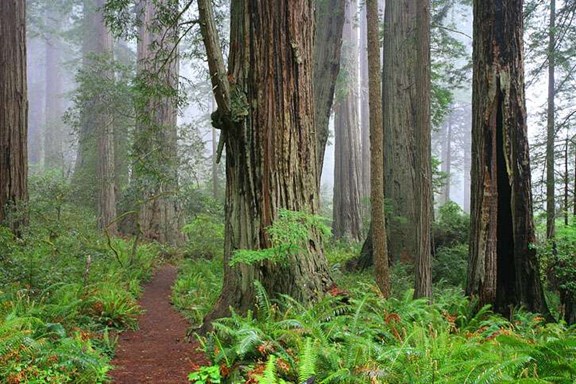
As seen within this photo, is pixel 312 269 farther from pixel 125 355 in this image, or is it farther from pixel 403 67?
pixel 403 67

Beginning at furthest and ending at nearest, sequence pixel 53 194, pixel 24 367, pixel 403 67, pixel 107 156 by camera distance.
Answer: pixel 107 156 → pixel 53 194 → pixel 403 67 → pixel 24 367

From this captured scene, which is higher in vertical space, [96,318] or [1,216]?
[1,216]

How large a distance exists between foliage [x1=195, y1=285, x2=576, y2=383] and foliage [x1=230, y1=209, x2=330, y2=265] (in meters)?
0.47

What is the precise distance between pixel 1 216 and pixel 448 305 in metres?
8.19

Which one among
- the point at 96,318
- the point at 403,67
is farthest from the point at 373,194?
the point at 403,67

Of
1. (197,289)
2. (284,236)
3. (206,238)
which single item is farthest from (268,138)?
(206,238)

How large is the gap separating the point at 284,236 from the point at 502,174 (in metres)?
3.55

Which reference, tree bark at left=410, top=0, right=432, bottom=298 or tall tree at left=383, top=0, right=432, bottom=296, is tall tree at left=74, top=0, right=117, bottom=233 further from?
tree bark at left=410, top=0, right=432, bottom=298

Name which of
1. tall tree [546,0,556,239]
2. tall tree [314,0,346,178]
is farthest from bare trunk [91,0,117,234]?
tall tree [546,0,556,239]

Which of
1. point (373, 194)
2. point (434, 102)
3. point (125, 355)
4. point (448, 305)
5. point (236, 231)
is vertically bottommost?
point (125, 355)

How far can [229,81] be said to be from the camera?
5.27m

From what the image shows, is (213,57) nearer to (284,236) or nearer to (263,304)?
(284,236)

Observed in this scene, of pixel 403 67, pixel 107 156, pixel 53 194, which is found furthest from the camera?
pixel 107 156

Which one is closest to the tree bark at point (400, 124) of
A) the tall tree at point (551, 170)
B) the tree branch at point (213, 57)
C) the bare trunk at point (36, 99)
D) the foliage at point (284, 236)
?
the tall tree at point (551, 170)
